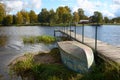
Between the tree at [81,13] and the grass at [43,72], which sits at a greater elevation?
the tree at [81,13]

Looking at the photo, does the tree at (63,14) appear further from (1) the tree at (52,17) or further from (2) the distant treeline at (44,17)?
(1) the tree at (52,17)

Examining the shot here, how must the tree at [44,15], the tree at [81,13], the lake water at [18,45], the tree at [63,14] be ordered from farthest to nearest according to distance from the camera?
1. the tree at [81,13]
2. the tree at [44,15]
3. the tree at [63,14]
4. the lake water at [18,45]

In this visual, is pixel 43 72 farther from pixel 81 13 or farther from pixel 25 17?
pixel 81 13

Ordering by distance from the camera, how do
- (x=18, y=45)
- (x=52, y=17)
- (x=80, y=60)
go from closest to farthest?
(x=80, y=60)
(x=18, y=45)
(x=52, y=17)

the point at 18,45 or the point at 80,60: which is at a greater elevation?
the point at 80,60

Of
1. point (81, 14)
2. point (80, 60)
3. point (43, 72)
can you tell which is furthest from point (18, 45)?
point (81, 14)

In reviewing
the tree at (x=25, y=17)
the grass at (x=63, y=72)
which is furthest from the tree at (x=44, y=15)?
the grass at (x=63, y=72)

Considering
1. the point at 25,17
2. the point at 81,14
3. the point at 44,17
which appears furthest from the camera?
the point at 81,14

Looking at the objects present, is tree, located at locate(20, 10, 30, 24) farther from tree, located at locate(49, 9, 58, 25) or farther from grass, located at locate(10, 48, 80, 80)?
grass, located at locate(10, 48, 80, 80)

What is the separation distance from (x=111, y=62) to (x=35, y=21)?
4679 inches

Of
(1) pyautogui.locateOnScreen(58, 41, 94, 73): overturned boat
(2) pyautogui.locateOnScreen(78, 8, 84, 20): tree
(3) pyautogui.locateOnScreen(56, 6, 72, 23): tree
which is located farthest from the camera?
(2) pyautogui.locateOnScreen(78, 8, 84, 20): tree

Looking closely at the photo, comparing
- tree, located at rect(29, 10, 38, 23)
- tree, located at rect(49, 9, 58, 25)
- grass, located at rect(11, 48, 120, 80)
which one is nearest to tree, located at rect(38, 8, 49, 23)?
tree, located at rect(49, 9, 58, 25)

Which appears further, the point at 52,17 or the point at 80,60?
the point at 52,17

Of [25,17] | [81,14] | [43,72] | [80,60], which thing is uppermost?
[81,14]
